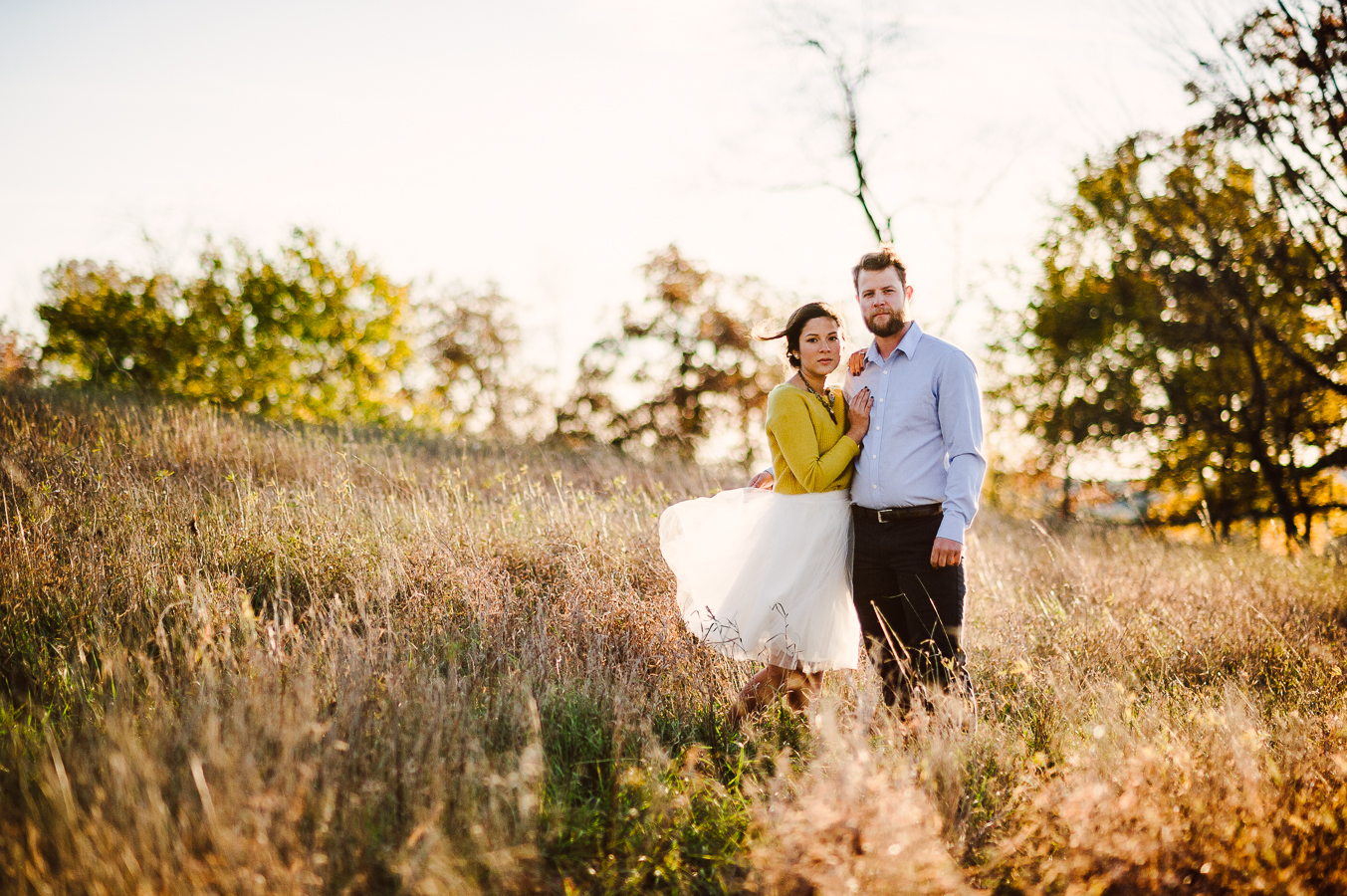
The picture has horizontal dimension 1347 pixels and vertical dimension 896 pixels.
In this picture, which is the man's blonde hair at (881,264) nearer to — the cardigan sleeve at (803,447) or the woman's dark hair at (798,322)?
the woman's dark hair at (798,322)

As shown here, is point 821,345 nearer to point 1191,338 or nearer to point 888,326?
point 888,326

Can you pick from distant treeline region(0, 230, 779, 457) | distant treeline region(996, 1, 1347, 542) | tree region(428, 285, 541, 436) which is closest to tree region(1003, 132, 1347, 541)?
distant treeline region(996, 1, 1347, 542)

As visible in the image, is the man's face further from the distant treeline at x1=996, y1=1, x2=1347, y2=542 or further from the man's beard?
the distant treeline at x1=996, y1=1, x2=1347, y2=542

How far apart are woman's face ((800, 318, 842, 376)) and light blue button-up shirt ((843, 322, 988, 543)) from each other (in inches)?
10.1

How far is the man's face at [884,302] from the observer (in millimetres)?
3242

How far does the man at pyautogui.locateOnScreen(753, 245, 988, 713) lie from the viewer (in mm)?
3059

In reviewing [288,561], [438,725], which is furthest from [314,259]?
[438,725]

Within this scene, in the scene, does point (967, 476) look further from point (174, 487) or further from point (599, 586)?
point (174, 487)

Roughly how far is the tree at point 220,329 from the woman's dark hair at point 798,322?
20.9 metres

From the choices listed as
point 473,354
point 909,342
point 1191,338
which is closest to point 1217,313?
point 1191,338

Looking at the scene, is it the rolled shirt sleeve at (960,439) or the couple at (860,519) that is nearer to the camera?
the rolled shirt sleeve at (960,439)

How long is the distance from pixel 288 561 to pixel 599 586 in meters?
1.94

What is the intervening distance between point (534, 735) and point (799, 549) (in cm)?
149

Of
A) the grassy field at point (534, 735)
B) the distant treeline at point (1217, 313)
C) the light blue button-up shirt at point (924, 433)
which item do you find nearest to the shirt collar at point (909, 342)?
the light blue button-up shirt at point (924, 433)
